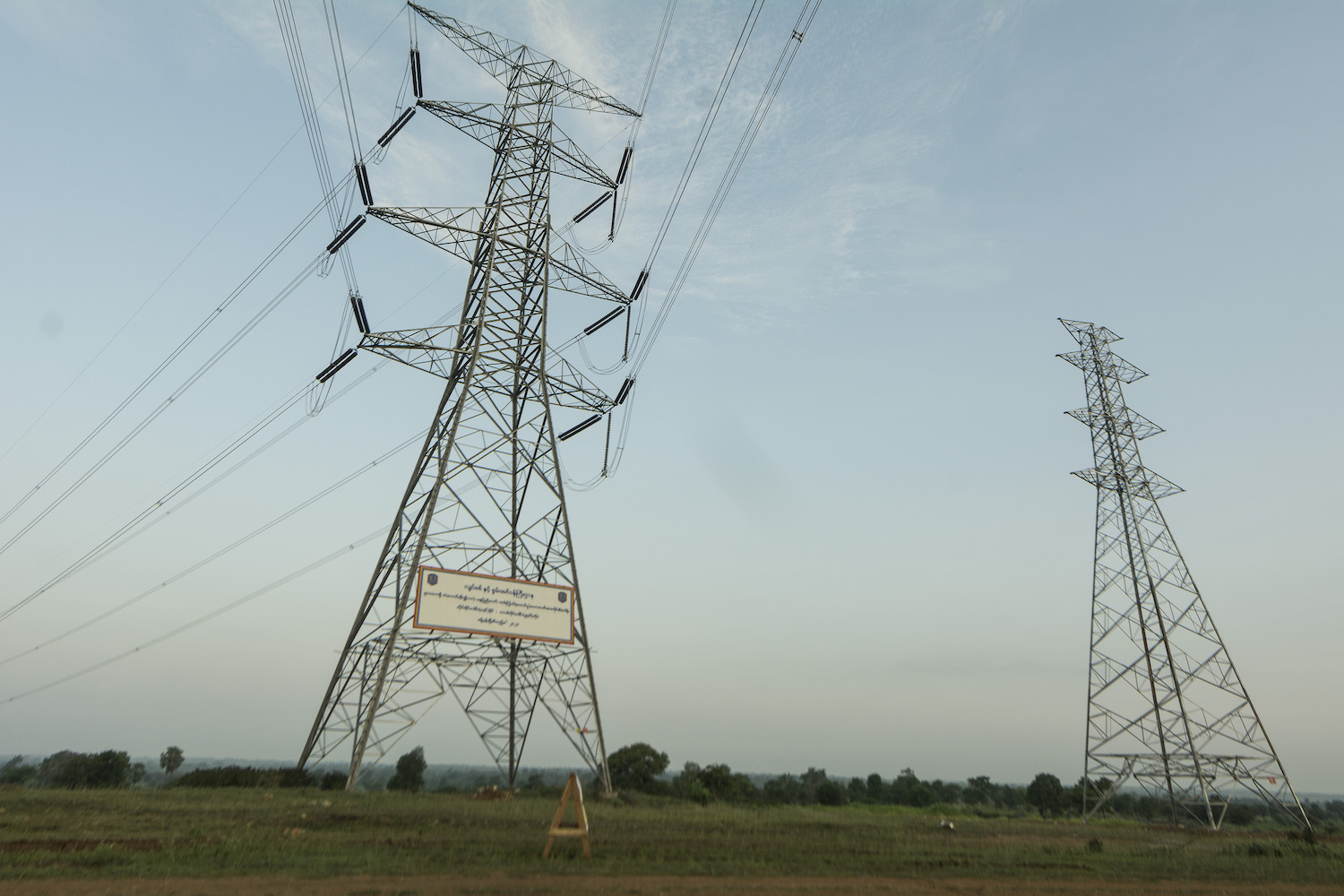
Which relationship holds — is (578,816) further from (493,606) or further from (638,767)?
(638,767)

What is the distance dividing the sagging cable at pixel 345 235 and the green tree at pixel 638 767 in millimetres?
25985

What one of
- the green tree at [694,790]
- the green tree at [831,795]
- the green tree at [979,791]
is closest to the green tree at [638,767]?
the green tree at [694,790]

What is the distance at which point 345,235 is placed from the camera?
73.1ft

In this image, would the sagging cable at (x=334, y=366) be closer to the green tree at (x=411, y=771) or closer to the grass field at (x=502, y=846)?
the grass field at (x=502, y=846)

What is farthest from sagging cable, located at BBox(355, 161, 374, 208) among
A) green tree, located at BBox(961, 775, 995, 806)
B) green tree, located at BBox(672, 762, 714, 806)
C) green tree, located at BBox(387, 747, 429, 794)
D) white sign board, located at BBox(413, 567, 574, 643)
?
green tree, located at BBox(961, 775, 995, 806)

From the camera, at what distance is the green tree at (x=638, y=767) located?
3503 centimetres

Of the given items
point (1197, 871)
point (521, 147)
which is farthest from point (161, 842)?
point (521, 147)

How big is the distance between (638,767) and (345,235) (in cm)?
2778

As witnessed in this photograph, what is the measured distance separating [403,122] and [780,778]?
67.7 m

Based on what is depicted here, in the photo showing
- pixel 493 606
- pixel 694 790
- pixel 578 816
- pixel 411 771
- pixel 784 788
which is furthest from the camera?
pixel 784 788

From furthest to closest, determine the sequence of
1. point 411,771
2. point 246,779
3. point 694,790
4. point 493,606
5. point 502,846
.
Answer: point 411,771 < point 694,790 < point 493,606 < point 246,779 < point 502,846

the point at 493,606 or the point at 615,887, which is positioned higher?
the point at 493,606

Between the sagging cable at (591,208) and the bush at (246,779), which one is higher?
the sagging cable at (591,208)

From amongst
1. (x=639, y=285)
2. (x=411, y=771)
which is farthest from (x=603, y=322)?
(x=411, y=771)
